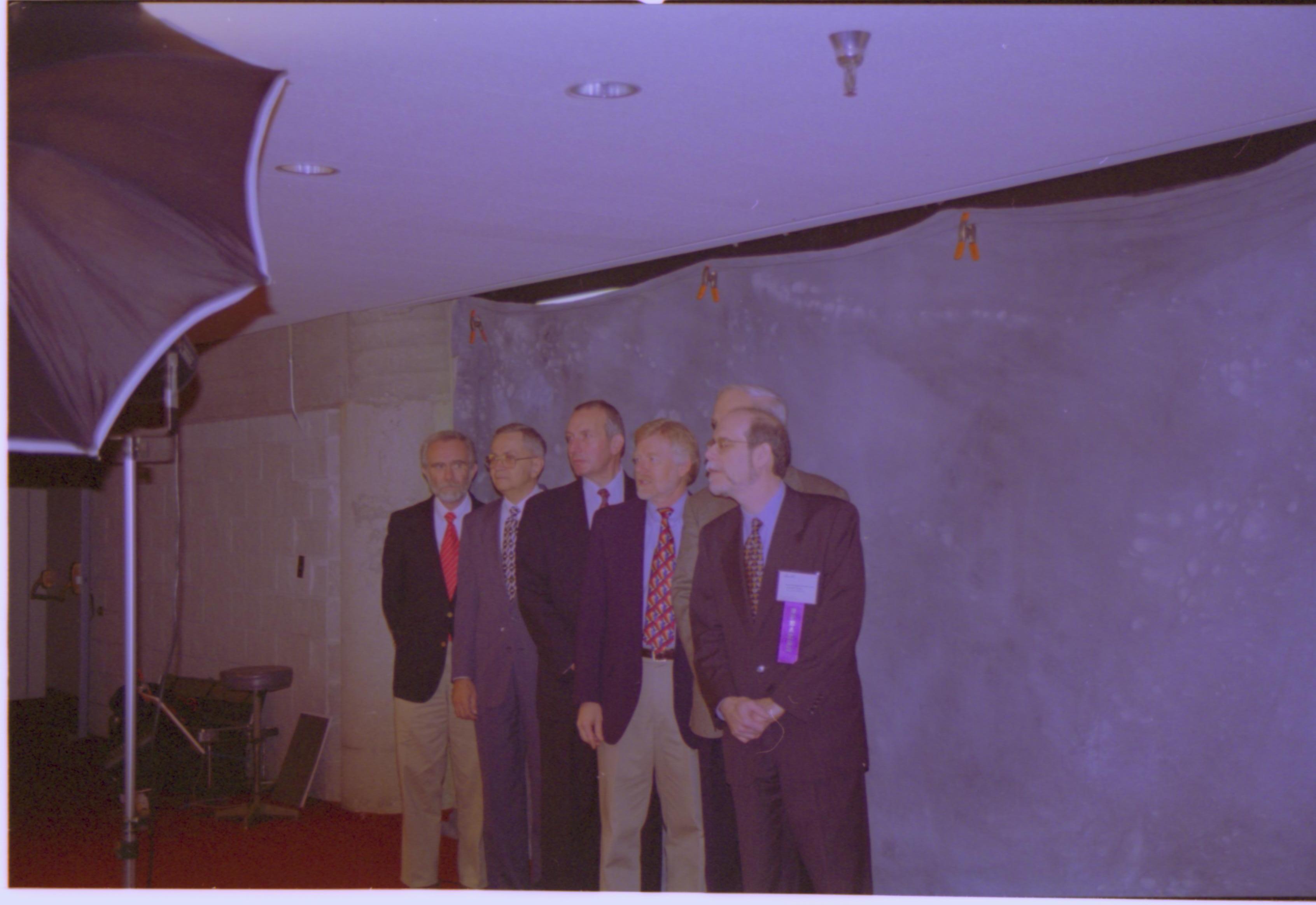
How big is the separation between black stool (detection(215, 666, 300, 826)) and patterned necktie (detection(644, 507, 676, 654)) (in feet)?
8.42

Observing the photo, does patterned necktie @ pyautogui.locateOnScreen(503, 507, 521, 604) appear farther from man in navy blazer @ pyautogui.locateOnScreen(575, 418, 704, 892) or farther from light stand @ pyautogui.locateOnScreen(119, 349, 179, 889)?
light stand @ pyautogui.locateOnScreen(119, 349, 179, 889)

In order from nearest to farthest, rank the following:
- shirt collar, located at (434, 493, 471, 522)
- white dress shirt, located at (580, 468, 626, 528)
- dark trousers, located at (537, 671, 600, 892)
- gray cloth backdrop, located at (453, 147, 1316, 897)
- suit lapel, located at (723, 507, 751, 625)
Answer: gray cloth backdrop, located at (453, 147, 1316, 897) < suit lapel, located at (723, 507, 751, 625) < dark trousers, located at (537, 671, 600, 892) < white dress shirt, located at (580, 468, 626, 528) < shirt collar, located at (434, 493, 471, 522)

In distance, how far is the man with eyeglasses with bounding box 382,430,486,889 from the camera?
4.21m

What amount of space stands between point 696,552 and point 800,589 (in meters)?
0.43

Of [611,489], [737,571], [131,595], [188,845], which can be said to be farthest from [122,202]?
[188,845]

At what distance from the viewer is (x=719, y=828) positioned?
11.3 feet

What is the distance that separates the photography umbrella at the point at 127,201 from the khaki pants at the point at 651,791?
1830mm

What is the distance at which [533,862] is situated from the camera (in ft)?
14.4

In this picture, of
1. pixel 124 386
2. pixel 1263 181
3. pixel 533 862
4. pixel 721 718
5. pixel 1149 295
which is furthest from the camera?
pixel 533 862

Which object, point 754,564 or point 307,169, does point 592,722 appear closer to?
point 754,564

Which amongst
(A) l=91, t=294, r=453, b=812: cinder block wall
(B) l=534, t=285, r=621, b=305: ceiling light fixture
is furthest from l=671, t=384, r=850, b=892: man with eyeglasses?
(A) l=91, t=294, r=453, b=812: cinder block wall

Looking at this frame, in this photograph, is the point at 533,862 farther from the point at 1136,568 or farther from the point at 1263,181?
the point at 1263,181

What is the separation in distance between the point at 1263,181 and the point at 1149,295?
1.29 feet

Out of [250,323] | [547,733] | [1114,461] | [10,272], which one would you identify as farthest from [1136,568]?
[250,323]
